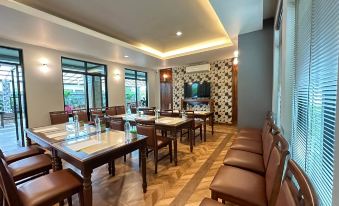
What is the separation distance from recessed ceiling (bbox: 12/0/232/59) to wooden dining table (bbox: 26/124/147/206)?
6.91 feet

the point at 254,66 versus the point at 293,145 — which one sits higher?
the point at 254,66

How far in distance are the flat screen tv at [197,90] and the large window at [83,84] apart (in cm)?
333

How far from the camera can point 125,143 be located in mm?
1779

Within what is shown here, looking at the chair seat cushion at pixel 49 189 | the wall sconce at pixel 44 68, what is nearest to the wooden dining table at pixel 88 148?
the chair seat cushion at pixel 49 189

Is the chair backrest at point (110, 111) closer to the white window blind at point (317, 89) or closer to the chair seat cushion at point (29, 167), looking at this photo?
the chair seat cushion at point (29, 167)

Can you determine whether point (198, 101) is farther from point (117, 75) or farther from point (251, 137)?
point (251, 137)

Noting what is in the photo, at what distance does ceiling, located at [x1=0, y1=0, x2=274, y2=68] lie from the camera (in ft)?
8.38

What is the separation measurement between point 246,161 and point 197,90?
496 centimetres

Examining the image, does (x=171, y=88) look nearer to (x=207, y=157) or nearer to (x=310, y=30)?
(x=207, y=157)

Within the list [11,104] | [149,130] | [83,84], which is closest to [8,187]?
[149,130]

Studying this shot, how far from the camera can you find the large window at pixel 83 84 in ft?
16.0

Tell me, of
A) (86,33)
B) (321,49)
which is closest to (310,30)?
(321,49)

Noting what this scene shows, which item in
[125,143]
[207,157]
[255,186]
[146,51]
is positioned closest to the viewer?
[255,186]

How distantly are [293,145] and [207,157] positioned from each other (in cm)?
171
